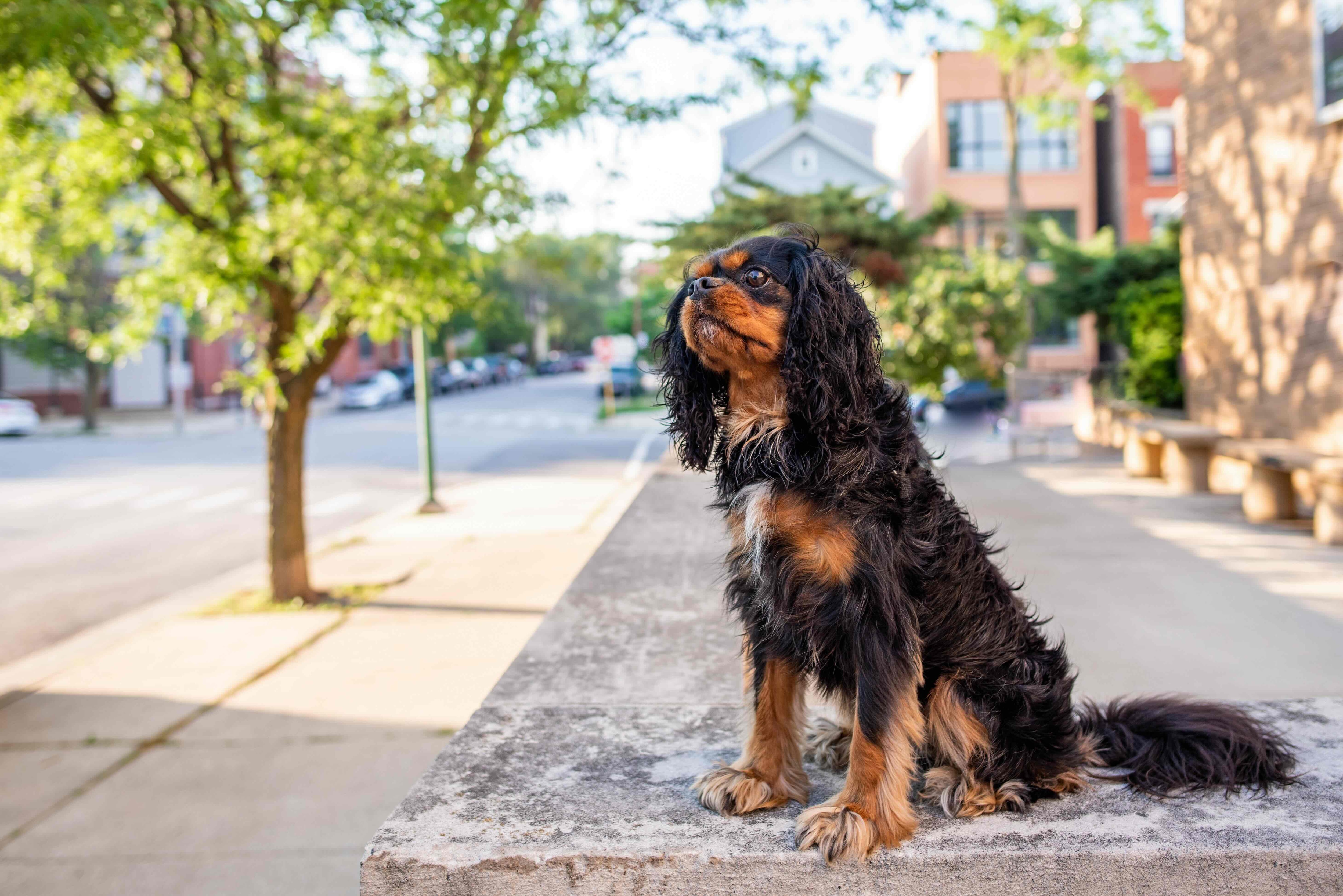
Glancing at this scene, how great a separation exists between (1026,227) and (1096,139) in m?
16.1

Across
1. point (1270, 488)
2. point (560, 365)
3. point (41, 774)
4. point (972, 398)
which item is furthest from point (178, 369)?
point (560, 365)

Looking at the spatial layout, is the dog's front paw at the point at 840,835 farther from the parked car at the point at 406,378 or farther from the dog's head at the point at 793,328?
the parked car at the point at 406,378

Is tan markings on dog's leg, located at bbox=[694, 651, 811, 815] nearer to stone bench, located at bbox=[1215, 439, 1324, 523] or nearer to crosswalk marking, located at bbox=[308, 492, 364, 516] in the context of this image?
stone bench, located at bbox=[1215, 439, 1324, 523]

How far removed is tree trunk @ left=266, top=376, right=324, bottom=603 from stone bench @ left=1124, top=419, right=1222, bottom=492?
26.0 ft

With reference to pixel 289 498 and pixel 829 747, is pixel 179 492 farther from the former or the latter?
pixel 829 747

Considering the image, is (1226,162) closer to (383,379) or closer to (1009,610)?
(1009,610)

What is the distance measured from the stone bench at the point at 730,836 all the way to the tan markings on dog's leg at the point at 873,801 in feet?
0.12

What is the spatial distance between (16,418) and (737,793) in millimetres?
31106

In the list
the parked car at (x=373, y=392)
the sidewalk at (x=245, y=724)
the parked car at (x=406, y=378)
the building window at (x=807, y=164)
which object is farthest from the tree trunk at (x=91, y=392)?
the building window at (x=807, y=164)

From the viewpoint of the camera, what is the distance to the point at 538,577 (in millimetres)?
9227

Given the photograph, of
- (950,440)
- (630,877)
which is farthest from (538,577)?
(950,440)

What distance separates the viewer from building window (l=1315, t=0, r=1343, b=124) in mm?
8039

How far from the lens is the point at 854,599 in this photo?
2246mm

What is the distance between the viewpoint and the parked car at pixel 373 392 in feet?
131
